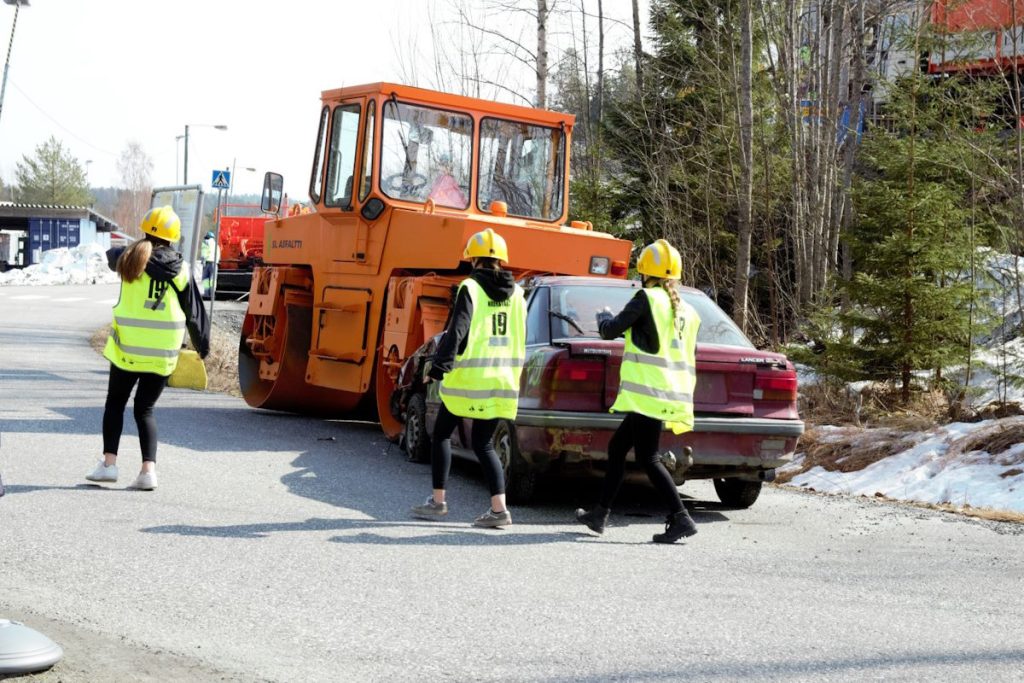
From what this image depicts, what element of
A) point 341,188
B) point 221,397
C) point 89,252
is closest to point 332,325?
point 341,188

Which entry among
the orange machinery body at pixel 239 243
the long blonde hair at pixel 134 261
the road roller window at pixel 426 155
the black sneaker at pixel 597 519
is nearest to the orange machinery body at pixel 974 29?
the road roller window at pixel 426 155

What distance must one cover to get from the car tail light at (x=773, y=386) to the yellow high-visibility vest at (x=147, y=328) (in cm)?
371

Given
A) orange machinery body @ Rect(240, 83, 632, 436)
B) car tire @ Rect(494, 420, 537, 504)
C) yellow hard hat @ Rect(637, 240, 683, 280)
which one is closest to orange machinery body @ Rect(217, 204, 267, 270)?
orange machinery body @ Rect(240, 83, 632, 436)

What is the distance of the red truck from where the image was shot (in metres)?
37.9

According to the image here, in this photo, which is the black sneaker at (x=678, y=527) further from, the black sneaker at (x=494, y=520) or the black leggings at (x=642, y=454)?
the black sneaker at (x=494, y=520)

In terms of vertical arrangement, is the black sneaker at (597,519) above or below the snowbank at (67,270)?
below

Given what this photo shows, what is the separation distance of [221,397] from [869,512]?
31.6 ft

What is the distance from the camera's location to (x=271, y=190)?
13.9 metres

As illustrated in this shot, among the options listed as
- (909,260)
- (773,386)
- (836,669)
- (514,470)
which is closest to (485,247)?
(514,470)

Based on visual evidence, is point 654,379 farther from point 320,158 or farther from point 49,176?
point 49,176

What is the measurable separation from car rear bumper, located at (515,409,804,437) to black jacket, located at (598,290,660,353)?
2.31 ft

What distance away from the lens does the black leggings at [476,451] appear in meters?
8.13

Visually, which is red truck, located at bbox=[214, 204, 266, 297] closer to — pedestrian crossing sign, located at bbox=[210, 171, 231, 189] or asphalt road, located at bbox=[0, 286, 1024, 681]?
pedestrian crossing sign, located at bbox=[210, 171, 231, 189]

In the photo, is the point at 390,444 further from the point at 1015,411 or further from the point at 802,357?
the point at 1015,411
